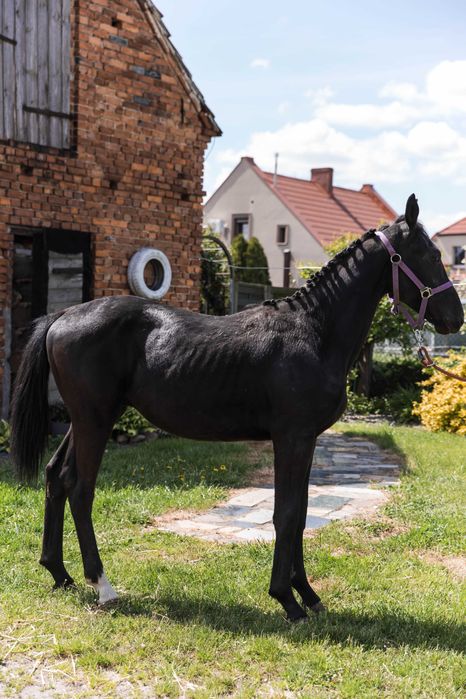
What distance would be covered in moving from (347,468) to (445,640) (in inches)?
190

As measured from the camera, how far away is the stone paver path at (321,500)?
6.00 m

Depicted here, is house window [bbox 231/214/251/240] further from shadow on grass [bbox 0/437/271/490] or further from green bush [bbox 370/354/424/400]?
shadow on grass [bbox 0/437/271/490]

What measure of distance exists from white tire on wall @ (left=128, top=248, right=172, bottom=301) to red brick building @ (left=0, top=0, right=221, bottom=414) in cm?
17

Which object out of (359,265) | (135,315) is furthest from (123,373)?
(359,265)

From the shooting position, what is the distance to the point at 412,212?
4125 mm

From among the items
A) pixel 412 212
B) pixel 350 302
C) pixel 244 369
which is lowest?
pixel 244 369

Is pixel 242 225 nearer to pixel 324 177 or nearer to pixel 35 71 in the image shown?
pixel 324 177

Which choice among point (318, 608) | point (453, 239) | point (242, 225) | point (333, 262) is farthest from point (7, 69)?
point (453, 239)

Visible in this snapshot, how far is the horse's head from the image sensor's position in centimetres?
423

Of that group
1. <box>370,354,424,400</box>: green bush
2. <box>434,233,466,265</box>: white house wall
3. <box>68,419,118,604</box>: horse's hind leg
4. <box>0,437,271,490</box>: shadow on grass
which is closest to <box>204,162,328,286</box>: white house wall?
<box>434,233,466,265</box>: white house wall

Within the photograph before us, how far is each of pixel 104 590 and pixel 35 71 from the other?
7017mm

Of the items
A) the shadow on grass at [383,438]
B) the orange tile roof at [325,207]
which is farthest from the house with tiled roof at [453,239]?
the shadow on grass at [383,438]

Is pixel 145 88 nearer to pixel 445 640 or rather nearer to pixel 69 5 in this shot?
pixel 69 5

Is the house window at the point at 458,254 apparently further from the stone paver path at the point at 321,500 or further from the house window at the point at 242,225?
the stone paver path at the point at 321,500
